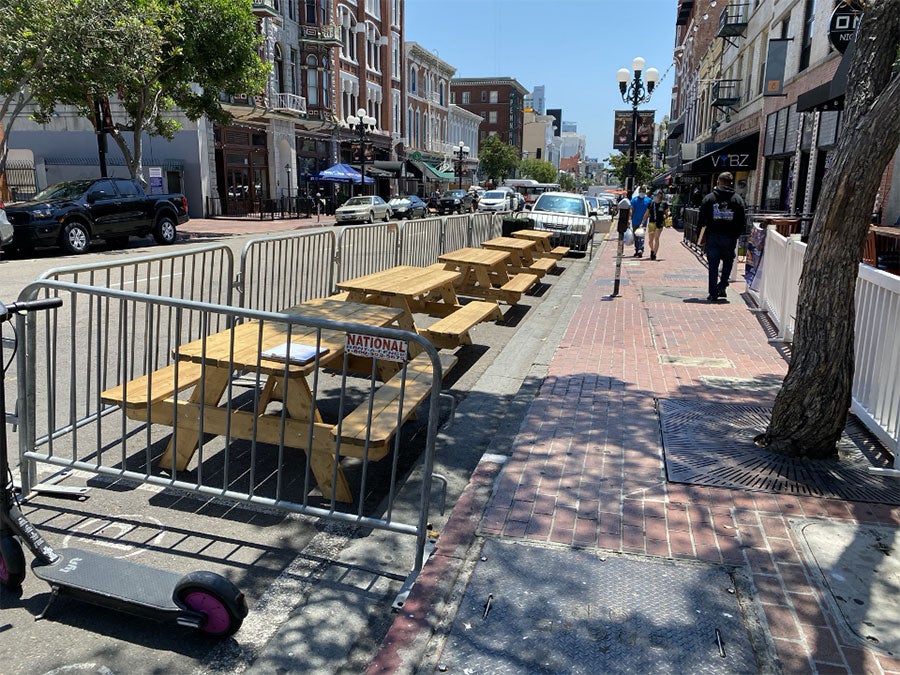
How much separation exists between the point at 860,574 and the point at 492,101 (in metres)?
113

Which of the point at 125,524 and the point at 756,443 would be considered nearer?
the point at 125,524

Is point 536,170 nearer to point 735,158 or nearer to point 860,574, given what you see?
point 735,158

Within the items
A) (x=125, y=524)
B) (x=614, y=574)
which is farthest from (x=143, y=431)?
(x=614, y=574)

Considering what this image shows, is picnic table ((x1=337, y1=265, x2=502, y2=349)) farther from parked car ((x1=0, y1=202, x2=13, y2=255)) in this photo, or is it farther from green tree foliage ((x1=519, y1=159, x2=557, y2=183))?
green tree foliage ((x1=519, y1=159, x2=557, y2=183))

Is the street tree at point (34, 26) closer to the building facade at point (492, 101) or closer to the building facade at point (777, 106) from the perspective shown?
the building facade at point (777, 106)

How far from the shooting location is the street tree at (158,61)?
61.1ft

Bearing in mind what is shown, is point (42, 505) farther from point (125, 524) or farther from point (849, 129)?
point (849, 129)

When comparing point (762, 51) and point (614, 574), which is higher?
point (762, 51)

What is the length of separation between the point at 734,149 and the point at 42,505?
2884 centimetres

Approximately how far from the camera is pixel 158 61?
1989 cm

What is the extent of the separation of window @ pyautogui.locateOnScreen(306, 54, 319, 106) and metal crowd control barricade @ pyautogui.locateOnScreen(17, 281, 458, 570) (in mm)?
39964

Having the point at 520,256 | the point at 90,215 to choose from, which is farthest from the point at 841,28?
the point at 90,215

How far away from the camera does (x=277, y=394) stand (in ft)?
17.1

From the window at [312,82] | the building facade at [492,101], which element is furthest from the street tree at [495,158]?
the window at [312,82]
